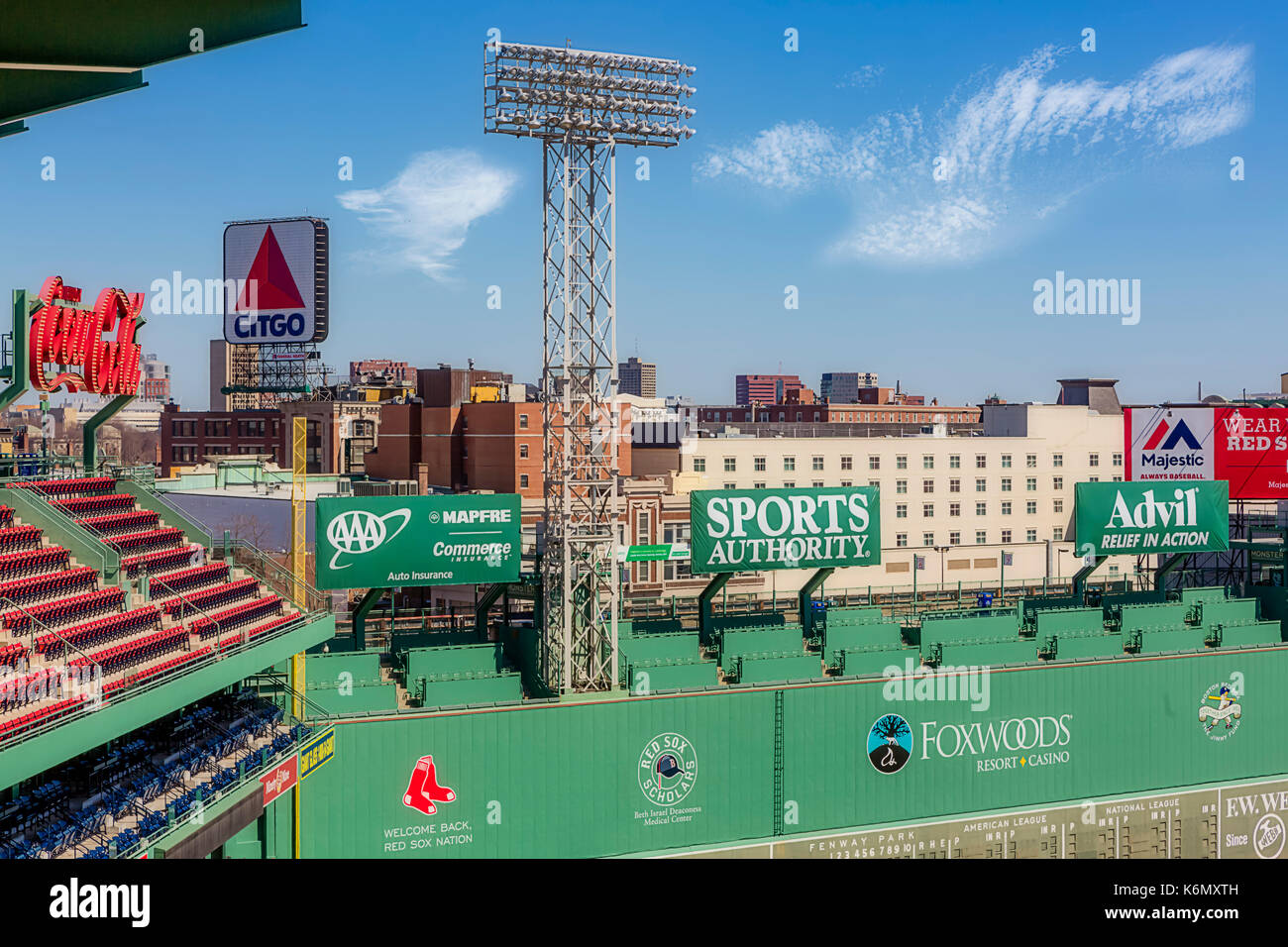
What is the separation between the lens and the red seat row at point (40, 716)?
15.0 meters

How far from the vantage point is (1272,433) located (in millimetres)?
41531

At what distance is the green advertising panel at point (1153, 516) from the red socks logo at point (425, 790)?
22.8 meters

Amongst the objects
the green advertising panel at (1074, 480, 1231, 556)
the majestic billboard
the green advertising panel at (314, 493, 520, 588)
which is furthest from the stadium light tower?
the majestic billboard

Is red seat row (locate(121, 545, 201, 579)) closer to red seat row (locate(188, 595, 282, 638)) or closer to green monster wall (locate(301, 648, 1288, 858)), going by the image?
red seat row (locate(188, 595, 282, 638))

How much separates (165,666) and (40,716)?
11.9 feet

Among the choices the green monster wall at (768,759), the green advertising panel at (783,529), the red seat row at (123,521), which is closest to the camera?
the red seat row at (123,521)

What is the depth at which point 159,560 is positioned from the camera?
83.1 feet

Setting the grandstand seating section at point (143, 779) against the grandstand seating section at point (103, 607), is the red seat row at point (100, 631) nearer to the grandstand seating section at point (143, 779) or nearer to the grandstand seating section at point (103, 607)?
the grandstand seating section at point (103, 607)

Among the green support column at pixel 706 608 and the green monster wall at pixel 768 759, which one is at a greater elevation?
the green support column at pixel 706 608

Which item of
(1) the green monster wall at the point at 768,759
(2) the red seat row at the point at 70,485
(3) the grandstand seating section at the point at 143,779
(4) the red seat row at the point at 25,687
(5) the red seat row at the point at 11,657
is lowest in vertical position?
(1) the green monster wall at the point at 768,759

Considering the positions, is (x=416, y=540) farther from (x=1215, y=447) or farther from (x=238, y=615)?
(x=1215, y=447)

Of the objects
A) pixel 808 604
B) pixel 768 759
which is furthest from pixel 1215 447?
pixel 768 759

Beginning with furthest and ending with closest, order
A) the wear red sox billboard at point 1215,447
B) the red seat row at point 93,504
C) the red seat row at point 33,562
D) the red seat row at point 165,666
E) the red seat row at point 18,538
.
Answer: the wear red sox billboard at point 1215,447 → the red seat row at point 93,504 → the red seat row at point 18,538 → the red seat row at point 33,562 → the red seat row at point 165,666

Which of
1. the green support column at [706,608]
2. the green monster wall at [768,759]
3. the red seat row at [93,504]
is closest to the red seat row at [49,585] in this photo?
the red seat row at [93,504]
